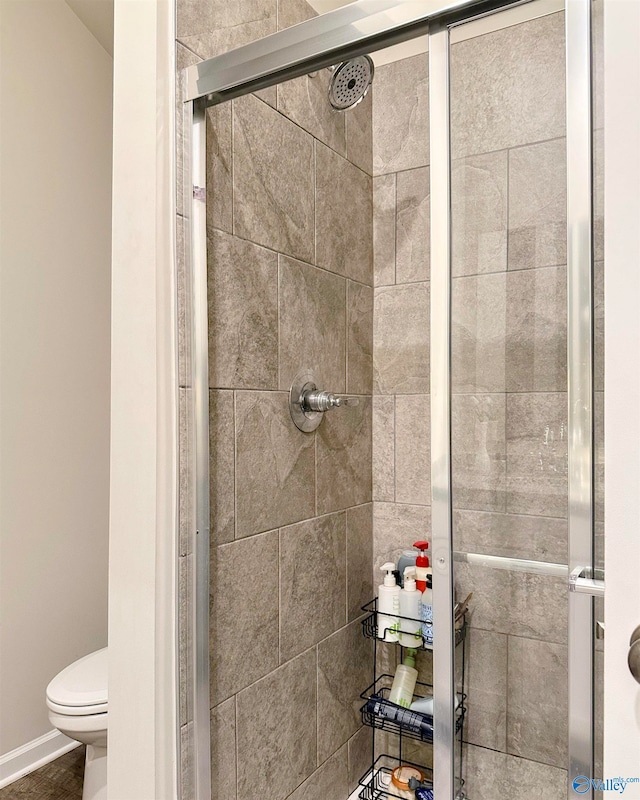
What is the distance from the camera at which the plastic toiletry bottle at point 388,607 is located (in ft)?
5.51

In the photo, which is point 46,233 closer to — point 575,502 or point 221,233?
point 221,233

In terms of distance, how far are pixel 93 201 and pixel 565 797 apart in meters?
2.44

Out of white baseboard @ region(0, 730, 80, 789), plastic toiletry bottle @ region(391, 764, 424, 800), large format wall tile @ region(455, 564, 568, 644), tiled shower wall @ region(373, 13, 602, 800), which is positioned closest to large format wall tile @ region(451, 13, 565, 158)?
tiled shower wall @ region(373, 13, 602, 800)

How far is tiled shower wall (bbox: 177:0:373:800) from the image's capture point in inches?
49.2

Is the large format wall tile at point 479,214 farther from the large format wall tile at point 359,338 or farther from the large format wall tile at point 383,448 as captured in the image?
the large format wall tile at point 383,448

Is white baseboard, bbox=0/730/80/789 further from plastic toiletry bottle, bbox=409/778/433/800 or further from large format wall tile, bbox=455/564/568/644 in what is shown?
large format wall tile, bbox=455/564/568/644

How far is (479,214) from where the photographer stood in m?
1.01

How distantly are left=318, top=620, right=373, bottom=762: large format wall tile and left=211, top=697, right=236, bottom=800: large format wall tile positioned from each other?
36cm

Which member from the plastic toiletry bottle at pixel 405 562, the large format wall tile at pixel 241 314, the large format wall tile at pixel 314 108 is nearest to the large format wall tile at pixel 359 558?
the plastic toiletry bottle at pixel 405 562

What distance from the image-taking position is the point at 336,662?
65.0 inches

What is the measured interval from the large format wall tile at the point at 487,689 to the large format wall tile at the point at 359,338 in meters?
0.89

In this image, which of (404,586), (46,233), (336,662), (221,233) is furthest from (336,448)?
(46,233)

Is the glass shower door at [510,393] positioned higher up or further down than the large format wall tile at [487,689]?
higher up

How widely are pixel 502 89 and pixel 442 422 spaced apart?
58 centimetres
